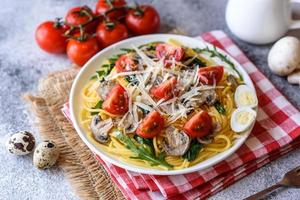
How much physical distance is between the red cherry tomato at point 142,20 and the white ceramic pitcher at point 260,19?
1.52ft

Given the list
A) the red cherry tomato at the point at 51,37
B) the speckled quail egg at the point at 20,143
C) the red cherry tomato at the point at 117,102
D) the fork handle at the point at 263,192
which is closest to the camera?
the fork handle at the point at 263,192

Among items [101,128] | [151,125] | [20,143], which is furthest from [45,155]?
[151,125]

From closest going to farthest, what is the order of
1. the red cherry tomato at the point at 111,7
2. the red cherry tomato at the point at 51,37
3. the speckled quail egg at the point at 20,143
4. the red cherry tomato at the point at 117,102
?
the red cherry tomato at the point at 117,102
the speckled quail egg at the point at 20,143
the red cherry tomato at the point at 51,37
the red cherry tomato at the point at 111,7

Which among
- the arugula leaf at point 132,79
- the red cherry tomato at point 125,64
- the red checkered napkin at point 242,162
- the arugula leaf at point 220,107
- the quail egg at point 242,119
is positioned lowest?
the red checkered napkin at point 242,162

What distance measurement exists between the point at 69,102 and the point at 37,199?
52 cm

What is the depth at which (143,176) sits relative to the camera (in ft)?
7.79

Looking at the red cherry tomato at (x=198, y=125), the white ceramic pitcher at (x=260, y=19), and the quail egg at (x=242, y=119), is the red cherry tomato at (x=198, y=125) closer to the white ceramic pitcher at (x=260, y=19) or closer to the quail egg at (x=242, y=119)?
the quail egg at (x=242, y=119)

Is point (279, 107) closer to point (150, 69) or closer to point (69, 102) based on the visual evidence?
point (150, 69)

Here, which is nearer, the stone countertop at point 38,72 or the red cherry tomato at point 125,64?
the stone countertop at point 38,72

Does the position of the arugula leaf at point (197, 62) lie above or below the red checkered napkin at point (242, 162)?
above

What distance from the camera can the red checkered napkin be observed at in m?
2.34

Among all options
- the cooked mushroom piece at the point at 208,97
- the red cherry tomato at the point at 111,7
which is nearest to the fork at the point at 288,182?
the cooked mushroom piece at the point at 208,97

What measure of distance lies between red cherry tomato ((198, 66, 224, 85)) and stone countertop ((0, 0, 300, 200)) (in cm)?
48

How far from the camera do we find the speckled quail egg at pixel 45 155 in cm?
247
